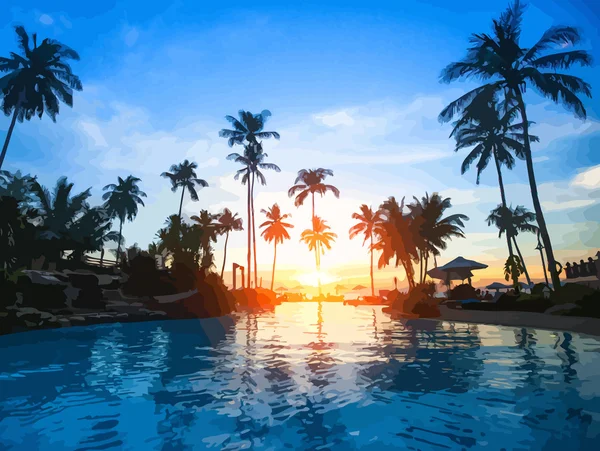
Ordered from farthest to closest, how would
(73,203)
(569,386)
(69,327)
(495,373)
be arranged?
(73,203), (69,327), (495,373), (569,386)

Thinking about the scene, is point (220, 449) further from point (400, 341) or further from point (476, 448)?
point (400, 341)

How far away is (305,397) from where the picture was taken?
6285 mm

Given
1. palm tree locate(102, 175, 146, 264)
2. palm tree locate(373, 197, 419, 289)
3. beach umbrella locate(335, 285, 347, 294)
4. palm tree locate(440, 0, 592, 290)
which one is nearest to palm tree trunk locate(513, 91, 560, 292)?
palm tree locate(440, 0, 592, 290)

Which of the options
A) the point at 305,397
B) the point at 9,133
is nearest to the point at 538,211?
the point at 305,397

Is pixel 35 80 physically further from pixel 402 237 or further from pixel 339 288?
pixel 339 288

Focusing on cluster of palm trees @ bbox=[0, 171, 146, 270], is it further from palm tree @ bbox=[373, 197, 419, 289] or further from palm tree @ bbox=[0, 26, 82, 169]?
palm tree @ bbox=[373, 197, 419, 289]

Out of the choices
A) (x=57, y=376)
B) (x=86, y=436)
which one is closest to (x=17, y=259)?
(x=57, y=376)

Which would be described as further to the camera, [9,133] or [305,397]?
[9,133]

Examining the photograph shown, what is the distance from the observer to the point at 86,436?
455cm

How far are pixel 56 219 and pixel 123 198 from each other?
57.6 feet

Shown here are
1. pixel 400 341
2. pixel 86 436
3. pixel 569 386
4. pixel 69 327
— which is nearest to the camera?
pixel 86 436

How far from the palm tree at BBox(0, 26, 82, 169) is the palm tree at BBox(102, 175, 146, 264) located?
24730 mm

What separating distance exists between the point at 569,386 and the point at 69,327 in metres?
19.6

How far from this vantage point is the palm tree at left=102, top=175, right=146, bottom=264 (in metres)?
55.4
